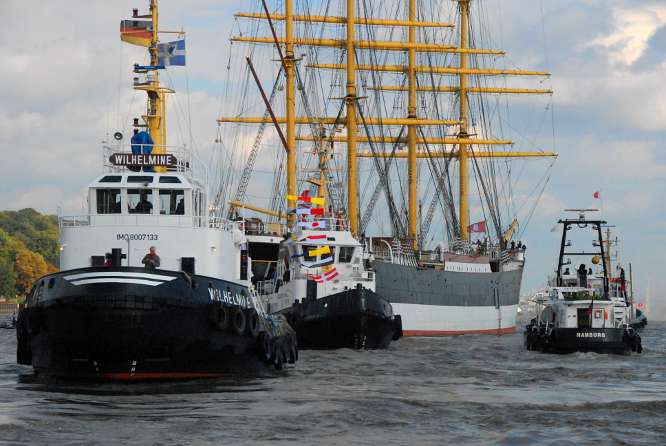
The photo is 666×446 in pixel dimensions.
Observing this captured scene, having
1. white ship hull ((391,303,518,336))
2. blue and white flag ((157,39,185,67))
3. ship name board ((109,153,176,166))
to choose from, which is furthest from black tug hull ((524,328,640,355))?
white ship hull ((391,303,518,336))

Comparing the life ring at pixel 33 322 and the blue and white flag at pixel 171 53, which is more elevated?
the blue and white flag at pixel 171 53

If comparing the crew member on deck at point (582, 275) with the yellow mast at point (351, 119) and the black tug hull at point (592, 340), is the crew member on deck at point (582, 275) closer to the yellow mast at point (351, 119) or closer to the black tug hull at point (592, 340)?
the black tug hull at point (592, 340)

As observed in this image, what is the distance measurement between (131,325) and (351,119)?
143 feet

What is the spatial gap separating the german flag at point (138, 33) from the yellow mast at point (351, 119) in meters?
28.4

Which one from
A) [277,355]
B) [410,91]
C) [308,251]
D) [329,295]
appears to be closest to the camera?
[277,355]

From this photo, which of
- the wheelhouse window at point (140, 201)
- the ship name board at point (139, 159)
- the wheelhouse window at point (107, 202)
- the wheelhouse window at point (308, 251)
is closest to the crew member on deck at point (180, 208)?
the wheelhouse window at point (140, 201)

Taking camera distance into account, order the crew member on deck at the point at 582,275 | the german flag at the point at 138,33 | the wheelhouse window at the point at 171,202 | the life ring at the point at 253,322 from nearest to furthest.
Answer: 1. the life ring at the point at 253,322
2. the wheelhouse window at the point at 171,202
3. the german flag at the point at 138,33
4. the crew member on deck at the point at 582,275

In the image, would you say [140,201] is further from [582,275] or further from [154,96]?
[582,275]

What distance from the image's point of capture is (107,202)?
27953 millimetres

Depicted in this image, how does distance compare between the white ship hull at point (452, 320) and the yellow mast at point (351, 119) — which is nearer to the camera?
the white ship hull at point (452, 320)

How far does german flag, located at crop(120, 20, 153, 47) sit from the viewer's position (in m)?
36.9

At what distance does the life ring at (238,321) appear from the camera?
2631 centimetres

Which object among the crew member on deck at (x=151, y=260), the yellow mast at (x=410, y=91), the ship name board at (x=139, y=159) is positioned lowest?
the crew member on deck at (x=151, y=260)

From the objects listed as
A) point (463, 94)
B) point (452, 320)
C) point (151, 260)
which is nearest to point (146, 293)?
point (151, 260)
